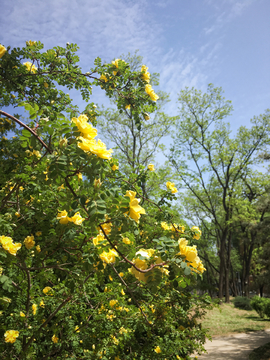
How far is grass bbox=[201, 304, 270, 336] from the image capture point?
1045 cm

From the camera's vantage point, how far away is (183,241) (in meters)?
1.23

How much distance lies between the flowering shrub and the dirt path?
4926 millimetres

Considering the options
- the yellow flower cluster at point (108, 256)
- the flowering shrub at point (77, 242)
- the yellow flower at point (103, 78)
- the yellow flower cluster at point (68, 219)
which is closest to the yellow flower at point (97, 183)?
the flowering shrub at point (77, 242)

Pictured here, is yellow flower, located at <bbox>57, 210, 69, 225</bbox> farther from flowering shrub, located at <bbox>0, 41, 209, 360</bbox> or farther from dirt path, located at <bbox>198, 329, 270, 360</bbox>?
dirt path, located at <bbox>198, 329, 270, 360</bbox>

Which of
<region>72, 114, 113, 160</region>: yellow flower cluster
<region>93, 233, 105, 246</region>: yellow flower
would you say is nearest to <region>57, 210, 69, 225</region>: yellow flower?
<region>93, 233, 105, 246</region>: yellow flower

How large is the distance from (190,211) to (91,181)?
21518 mm

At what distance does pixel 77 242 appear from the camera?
1.70 m

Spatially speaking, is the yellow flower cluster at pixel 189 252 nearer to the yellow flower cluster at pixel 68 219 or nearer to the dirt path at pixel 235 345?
the yellow flower cluster at pixel 68 219

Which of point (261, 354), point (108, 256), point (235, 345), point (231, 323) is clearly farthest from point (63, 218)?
point (231, 323)

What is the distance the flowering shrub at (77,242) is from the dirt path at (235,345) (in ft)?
16.2

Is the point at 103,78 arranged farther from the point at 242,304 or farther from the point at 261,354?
the point at 242,304

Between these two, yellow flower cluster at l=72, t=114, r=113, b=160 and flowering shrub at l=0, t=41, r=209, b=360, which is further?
flowering shrub at l=0, t=41, r=209, b=360

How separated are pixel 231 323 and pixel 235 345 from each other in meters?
4.04

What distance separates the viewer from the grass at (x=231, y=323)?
34.3ft
